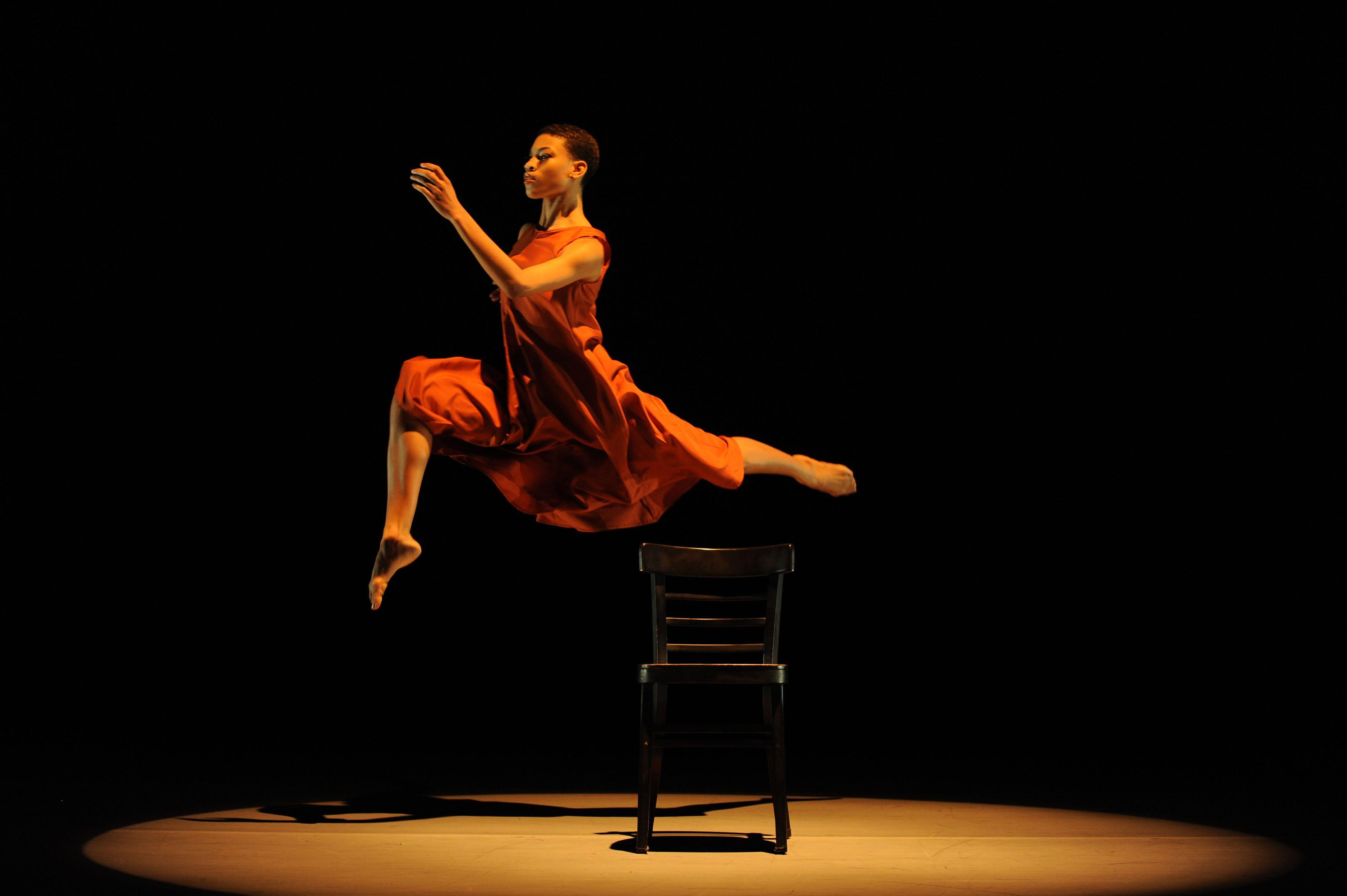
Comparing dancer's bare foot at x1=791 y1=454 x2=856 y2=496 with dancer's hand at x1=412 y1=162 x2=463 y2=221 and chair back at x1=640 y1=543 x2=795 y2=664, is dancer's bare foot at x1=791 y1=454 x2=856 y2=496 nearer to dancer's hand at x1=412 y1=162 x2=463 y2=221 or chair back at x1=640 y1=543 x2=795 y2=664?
chair back at x1=640 y1=543 x2=795 y2=664

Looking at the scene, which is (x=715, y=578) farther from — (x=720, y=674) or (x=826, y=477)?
(x=826, y=477)

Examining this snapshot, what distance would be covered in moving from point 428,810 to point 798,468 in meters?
1.52

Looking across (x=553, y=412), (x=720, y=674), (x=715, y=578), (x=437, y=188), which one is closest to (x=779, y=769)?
(x=720, y=674)

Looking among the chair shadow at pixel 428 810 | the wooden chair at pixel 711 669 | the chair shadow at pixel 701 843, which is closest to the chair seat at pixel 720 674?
the wooden chair at pixel 711 669

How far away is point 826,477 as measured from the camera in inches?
171

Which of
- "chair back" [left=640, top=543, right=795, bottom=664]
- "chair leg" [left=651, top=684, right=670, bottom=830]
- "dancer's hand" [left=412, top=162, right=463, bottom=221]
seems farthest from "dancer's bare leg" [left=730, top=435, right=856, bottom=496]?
"dancer's hand" [left=412, top=162, right=463, bottom=221]

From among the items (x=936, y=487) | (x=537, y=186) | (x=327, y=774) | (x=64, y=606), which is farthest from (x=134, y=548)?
(x=936, y=487)

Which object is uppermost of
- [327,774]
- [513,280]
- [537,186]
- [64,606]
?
[537,186]

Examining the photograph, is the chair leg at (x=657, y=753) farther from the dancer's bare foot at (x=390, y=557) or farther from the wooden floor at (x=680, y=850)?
the dancer's bare foot at (x=390, y=557)

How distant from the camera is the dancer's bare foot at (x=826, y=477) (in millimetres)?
4340

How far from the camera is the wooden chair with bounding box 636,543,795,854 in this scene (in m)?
3.66

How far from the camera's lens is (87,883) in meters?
3.09

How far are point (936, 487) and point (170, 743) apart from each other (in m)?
3.23

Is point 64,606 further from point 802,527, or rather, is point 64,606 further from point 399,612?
point 802,527
